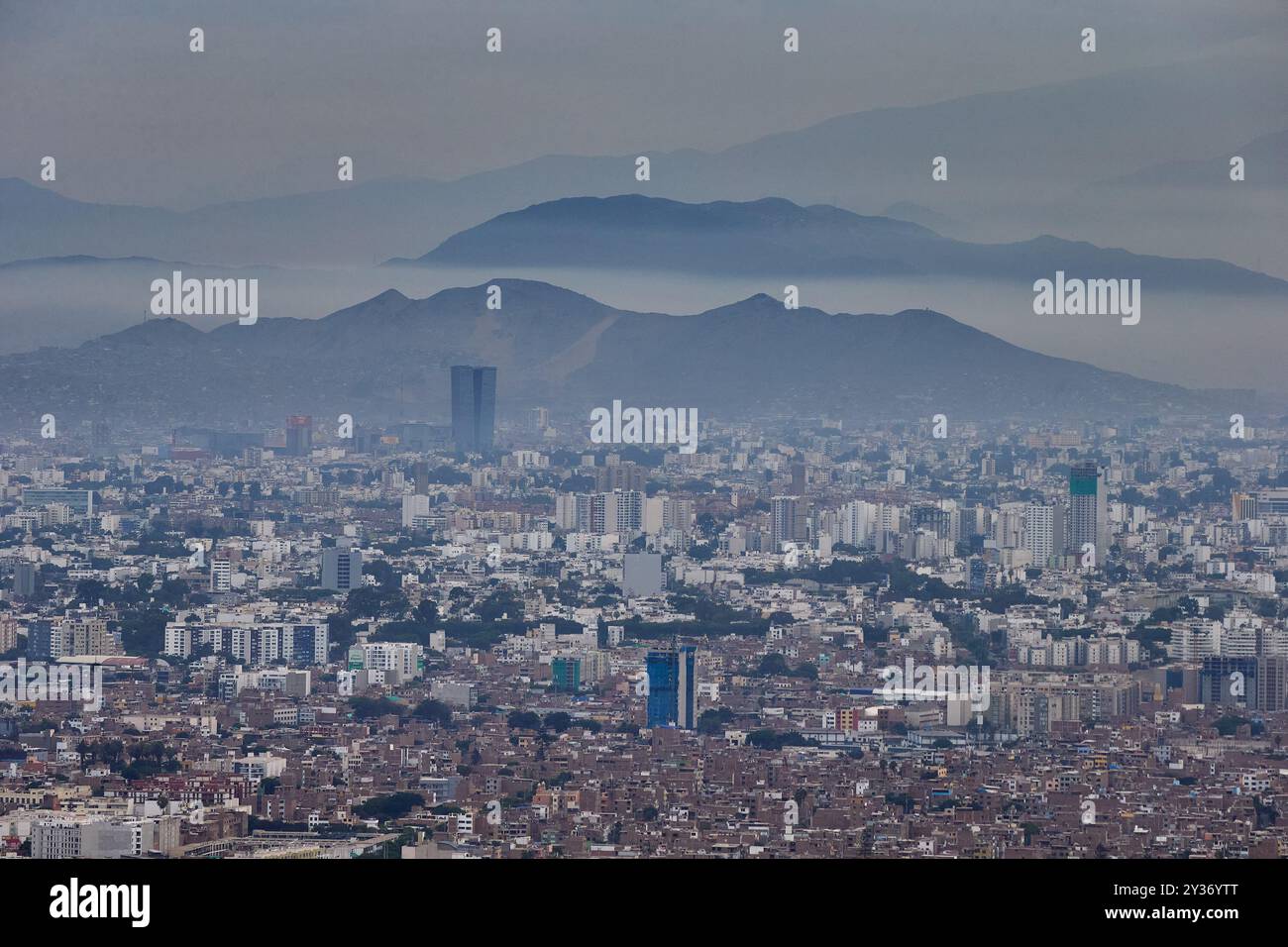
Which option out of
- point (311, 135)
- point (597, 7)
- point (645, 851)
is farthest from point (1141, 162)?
point (645, 851)

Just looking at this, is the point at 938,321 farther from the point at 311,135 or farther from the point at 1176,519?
Result: the point at 311,135

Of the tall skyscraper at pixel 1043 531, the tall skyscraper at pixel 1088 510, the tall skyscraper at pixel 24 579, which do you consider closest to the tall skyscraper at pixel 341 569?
the tall skyscraper at pixel 24 579

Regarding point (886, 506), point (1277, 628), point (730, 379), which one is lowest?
point (1277, 628)

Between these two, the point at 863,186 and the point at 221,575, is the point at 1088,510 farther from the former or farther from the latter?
the point at 221,575

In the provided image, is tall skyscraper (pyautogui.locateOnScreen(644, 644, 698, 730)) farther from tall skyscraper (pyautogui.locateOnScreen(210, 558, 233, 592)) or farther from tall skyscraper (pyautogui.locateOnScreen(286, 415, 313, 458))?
tall skyscraper (pyautogui.locateOnScreen(286, 415, 313, 458))

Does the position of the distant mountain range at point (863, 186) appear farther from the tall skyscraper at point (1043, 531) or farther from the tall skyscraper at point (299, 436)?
the tall skyscraper at point (1043, 531)
